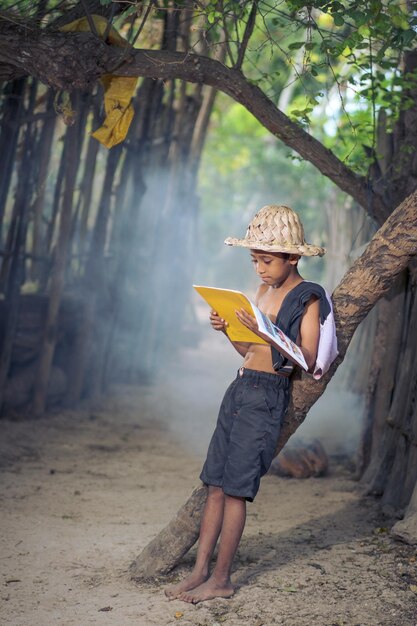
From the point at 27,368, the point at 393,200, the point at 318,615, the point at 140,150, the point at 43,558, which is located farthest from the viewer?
the point at 140,150

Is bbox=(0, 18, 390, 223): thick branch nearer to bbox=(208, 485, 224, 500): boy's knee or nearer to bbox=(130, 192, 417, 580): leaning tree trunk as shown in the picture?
bbox=(130, 192, 417, 580): leaning tree trunk

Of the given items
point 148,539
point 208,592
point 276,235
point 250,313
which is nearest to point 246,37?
point 276,235

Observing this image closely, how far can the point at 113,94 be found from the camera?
4633mm

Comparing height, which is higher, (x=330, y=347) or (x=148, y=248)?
(x=148, y=248)

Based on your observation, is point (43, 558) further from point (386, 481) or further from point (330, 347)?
point (386, 481)

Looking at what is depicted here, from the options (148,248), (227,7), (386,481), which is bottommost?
(386,481)

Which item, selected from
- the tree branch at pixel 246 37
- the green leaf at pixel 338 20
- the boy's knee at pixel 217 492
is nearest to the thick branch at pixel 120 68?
the tree branch at pixel 246 37

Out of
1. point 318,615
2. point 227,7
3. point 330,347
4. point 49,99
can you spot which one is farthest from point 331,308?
point 49,99

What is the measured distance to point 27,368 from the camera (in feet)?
23.6

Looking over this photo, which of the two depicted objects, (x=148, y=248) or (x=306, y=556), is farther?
(x=148, y=248)

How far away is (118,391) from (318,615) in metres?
5.84

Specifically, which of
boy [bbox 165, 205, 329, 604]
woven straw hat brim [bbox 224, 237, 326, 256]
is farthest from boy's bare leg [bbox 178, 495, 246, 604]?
woven straw hat brim [bbox 224, 237, 326, 256]

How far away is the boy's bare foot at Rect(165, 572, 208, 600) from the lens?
3455 millimetres

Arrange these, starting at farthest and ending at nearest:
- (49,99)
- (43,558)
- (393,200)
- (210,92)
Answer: (210,92), (49,99), (393,200), (43,558)
